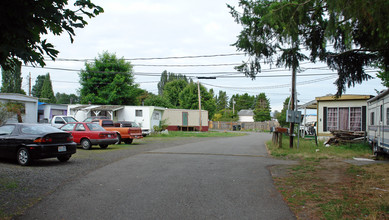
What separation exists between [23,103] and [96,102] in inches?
510

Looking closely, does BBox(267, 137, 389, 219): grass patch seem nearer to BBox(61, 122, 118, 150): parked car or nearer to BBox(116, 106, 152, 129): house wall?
BBox(61, 122, 118, 150): parked car

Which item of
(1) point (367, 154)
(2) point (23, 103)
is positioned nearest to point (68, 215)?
(1) point (367, 154)

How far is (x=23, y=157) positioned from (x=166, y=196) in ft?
20.2

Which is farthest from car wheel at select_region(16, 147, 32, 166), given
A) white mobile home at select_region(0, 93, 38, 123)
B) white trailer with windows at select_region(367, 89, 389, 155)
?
white mobile home at select_region(0, 93, 38, 123)

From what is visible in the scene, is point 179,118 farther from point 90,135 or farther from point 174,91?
point 90,135

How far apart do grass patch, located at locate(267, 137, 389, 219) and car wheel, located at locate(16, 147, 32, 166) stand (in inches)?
299

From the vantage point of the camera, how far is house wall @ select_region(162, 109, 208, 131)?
42.2 metres

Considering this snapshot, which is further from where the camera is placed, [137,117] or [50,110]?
[50,110]

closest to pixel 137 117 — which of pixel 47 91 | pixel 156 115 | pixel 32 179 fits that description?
pixel 156 115

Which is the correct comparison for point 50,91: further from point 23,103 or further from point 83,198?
point 83,198

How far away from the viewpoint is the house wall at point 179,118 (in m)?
42.2

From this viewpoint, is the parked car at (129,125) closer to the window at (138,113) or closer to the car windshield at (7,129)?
the window at (138,113)

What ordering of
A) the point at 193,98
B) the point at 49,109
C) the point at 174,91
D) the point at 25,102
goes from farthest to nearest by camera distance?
the point at 174,91
the point at 193,98
the point at 49,109
the point at 25,102

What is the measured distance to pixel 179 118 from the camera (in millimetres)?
43344
